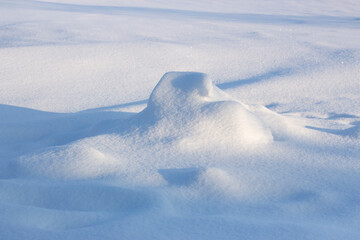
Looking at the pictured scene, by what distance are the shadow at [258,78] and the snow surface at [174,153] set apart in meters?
0.01

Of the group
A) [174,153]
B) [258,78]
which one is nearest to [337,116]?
[258,78]

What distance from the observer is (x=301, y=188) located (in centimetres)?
122

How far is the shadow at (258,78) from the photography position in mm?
2825

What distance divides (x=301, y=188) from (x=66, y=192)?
711 mm

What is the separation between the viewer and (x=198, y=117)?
1.50m

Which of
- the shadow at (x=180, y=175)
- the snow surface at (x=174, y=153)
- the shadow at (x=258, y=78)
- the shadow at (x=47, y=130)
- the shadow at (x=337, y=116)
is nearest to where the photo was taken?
the snow surface at (x=174, y=153)

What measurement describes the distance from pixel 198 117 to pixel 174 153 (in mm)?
178

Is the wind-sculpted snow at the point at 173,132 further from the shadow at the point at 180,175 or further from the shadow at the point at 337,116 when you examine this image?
the shadow at the point at 337,116

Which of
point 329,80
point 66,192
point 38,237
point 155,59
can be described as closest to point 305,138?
point 66,192

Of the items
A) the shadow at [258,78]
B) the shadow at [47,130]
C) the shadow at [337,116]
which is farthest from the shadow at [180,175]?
the shadow at [258,78]

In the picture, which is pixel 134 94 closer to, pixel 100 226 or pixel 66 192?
pixel 66 192

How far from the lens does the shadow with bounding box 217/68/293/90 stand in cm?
283

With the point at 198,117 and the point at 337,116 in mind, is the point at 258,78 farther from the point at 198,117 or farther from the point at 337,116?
the point at 198,117

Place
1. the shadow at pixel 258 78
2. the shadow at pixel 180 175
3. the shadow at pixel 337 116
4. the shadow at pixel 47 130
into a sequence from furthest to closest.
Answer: the shadow at pixel 258 78, the shadow at pixel 337 116, the shadow at pixel 47 130, the shadow at pixel 180 175
